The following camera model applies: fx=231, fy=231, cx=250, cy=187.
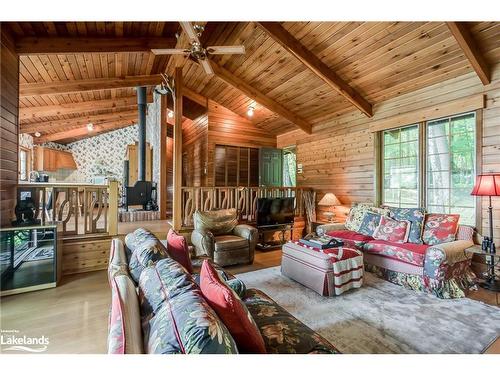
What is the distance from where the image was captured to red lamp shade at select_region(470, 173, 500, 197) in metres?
2.71

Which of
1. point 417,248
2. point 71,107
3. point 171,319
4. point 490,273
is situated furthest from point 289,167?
point 171,319

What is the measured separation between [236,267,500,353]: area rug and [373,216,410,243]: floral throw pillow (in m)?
0.73

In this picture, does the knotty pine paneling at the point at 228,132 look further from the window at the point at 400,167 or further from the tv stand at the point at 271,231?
the window at the point at 400,167

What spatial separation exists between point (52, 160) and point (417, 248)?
10.7m

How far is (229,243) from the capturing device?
363 cm

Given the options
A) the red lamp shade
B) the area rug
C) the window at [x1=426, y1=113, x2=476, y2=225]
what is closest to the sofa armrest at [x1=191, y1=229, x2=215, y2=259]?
the area rug

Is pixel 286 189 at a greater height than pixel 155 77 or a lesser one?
lesser

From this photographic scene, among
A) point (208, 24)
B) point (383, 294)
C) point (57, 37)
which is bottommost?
point (383, 294)

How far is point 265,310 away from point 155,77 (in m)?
5.31

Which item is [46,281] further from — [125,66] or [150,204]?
[125,66]

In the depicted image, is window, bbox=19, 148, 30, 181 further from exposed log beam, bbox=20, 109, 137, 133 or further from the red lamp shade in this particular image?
the red lamp shade

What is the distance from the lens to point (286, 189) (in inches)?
228

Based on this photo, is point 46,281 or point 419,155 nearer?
point 46,281
